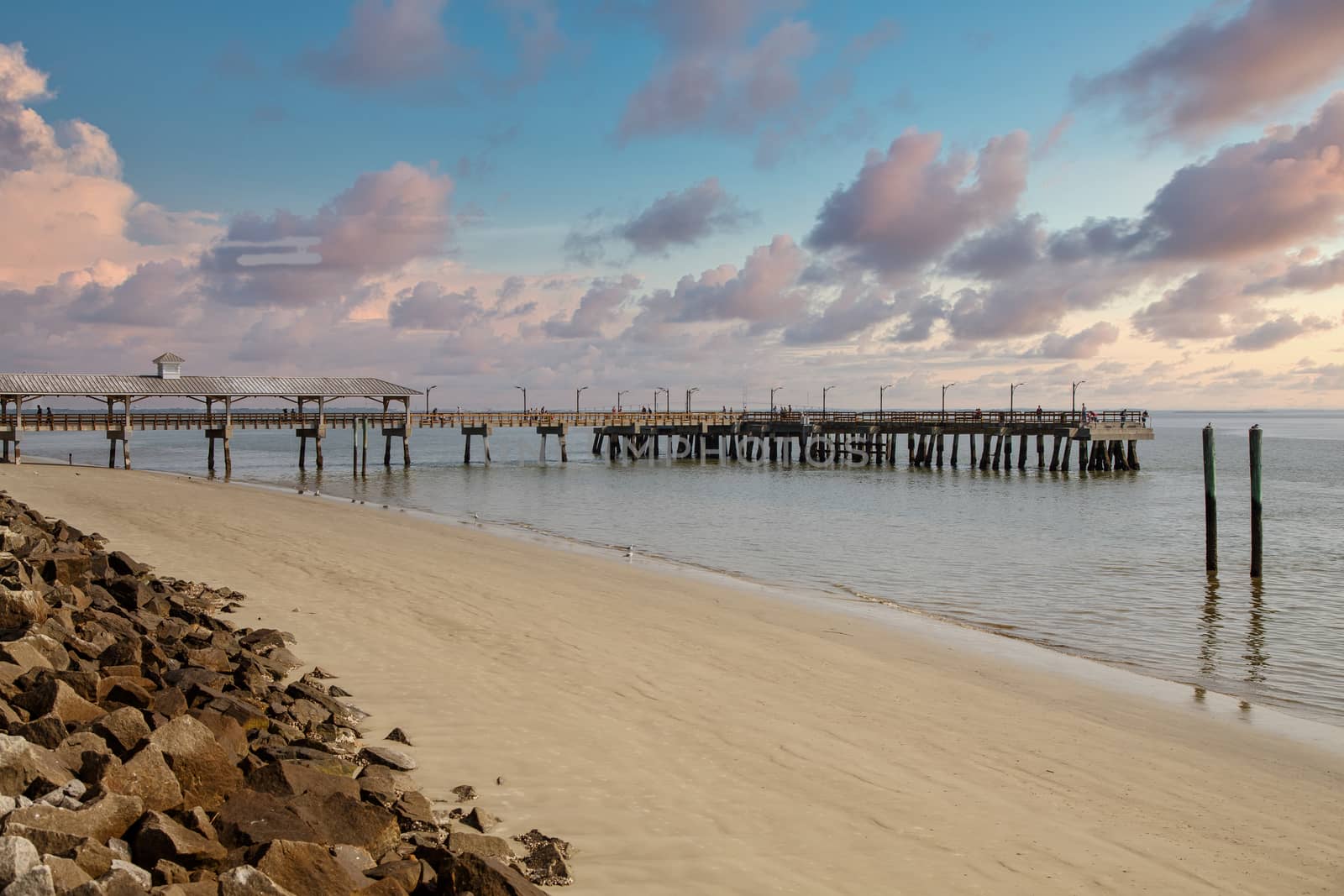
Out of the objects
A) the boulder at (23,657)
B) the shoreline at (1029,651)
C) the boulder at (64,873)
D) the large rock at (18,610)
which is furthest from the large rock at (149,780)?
the shoreline at (1029,651)

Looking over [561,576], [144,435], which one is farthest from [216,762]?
[144,435]

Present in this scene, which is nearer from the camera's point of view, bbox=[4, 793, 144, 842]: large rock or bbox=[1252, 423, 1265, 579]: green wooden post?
bbox=[4, 793, 144, 842]: large rock

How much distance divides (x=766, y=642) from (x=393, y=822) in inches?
301

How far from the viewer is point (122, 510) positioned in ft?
74.6

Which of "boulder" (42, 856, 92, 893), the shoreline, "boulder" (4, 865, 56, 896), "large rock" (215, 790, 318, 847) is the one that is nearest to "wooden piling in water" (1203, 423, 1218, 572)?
the shoreline

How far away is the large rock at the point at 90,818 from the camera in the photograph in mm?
3316

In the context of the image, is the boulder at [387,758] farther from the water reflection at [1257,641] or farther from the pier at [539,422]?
the pier at [539,422]

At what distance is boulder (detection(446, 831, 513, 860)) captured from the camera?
4.31 metres

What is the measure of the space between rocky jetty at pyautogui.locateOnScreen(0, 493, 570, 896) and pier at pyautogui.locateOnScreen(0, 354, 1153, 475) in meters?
47.2

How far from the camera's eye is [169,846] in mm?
3395

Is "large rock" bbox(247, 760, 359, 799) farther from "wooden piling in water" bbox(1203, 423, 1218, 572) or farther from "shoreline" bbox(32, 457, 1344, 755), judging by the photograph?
"wooden piling in water" bbox(1203, 423, 1218, 572)

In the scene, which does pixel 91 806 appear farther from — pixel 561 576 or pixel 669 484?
pixel 669 484

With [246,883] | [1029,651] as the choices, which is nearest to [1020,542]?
[1029,651]

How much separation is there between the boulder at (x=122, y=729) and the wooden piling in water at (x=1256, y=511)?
21939 millimetres
